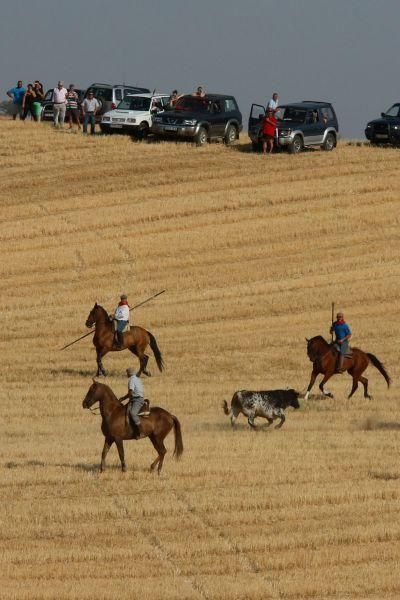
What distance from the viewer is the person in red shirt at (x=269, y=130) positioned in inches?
2013

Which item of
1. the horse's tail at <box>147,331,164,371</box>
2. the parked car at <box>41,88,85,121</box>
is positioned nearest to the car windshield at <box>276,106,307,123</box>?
the parked car at <box>41,88,85,121</box>

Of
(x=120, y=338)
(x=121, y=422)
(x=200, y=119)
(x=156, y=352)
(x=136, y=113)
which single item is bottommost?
(x=156, y=352)

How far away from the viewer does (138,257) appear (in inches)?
1673

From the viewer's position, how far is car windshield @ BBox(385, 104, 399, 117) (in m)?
54.8

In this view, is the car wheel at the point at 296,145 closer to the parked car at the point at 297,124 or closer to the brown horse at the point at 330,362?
the parked car at the point at 297,124

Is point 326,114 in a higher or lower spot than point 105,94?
lower

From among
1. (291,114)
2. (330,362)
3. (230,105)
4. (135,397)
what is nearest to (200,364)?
(330,362)

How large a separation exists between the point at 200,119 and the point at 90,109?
4.73 metres

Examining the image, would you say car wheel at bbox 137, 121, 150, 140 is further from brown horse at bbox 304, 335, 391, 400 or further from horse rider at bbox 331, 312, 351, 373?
horse rider at bbox 331, 312, 351, 373

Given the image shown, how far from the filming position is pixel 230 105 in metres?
54.7

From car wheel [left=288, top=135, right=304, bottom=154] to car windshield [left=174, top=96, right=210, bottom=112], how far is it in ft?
11.8

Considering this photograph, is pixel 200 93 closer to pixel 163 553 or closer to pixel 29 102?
pixel 29 102

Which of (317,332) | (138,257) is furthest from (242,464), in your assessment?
(138,257)

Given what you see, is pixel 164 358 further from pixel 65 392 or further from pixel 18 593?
pixel 18 593
